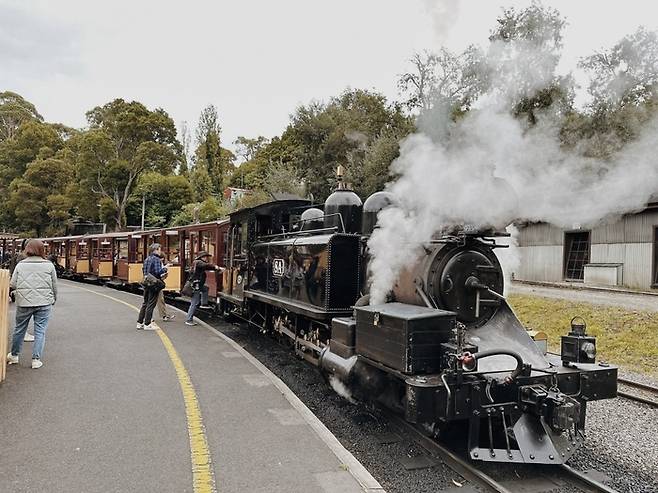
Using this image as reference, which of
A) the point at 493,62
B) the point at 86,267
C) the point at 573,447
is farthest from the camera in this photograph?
the point at 86,267

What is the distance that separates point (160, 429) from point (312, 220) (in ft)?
14.3

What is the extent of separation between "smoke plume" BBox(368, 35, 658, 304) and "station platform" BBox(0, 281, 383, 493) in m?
1.85

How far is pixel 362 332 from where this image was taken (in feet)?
17.0

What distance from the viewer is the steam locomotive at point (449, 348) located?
4.29 metres

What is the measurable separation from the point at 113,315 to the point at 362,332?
840 centimetres

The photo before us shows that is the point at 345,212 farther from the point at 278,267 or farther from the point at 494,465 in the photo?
the point at 494,465

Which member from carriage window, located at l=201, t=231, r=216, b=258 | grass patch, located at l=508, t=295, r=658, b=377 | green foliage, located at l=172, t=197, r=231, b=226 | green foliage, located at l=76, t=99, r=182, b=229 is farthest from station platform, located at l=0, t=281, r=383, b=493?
green foliage, located at l=76, t=99, r=182, b=229

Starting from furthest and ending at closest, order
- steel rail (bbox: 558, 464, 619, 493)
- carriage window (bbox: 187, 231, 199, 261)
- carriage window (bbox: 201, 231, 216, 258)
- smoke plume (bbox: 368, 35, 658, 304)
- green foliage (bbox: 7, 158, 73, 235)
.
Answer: green foliage (bbox: 7, 158, 73, 235), carriage window (bbox: 187, 231, 199, 261), carriage window (bbox: 201, 231, 216, 258), smoke plume (bbox: 368, 35, 658, 304), steel rail (bbox: 558, 464, 619, 493)

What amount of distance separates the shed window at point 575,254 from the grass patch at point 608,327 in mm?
5892

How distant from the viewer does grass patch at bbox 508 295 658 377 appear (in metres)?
9.41

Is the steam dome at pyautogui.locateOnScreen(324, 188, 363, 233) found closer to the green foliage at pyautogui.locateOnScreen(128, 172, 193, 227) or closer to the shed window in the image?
the shed window

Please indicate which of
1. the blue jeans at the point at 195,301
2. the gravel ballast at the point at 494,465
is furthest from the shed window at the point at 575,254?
the blue jeans at the point at 195,301

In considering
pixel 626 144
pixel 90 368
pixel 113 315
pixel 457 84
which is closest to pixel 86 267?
pixel 113 315

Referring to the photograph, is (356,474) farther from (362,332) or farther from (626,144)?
(626,144)
